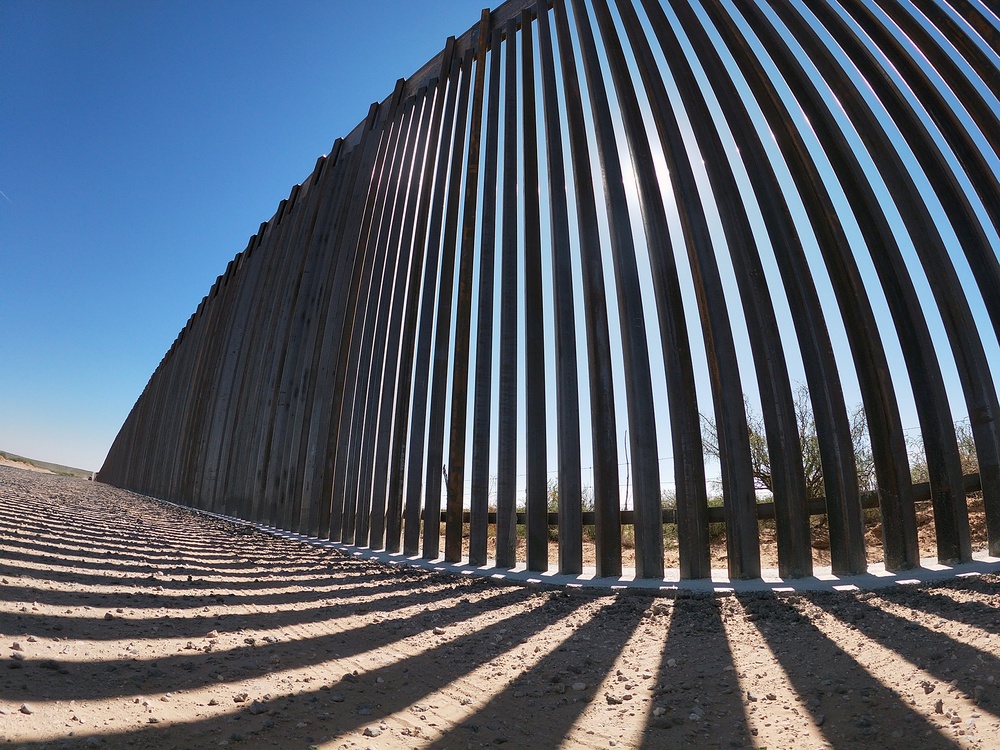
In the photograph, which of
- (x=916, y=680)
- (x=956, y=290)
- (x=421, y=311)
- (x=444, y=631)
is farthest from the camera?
(x=421, y=311)

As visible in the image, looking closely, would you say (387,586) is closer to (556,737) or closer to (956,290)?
(556,737)

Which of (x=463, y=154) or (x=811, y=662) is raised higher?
(x=463, y=154)

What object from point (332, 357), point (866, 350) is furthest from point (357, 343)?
point (866, 350)

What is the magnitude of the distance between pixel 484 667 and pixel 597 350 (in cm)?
271

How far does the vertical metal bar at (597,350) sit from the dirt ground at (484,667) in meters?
0.58

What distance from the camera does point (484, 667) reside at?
217cm

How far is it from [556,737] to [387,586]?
254cm

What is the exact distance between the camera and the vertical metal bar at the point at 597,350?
407 centimetres

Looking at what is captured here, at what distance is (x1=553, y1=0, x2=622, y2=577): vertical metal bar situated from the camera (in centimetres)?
407

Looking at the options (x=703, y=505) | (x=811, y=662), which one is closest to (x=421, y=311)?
(x=703, y=505)

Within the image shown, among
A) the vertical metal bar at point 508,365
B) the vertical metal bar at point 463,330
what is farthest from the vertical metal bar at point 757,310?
the vertical metal bar at point 463,330

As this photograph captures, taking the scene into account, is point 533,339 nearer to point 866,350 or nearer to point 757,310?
point 757,310

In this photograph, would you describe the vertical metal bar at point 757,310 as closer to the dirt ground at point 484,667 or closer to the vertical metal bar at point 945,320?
the dirt ground at point 484,667

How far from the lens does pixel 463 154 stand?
21.0 feet
